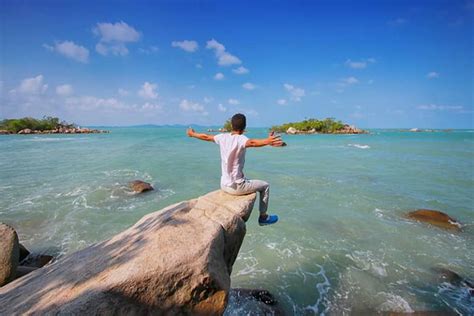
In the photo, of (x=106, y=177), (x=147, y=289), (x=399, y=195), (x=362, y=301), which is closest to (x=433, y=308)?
(x=362, y=301)

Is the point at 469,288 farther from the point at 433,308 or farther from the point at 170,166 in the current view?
the point at 170,166

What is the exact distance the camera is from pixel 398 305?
Result: 6074 millimetres

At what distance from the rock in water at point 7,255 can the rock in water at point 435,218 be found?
14.4 metres

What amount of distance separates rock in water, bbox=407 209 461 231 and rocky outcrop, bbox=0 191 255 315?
426 inches

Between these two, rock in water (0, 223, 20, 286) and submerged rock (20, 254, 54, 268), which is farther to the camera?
submerged rock (20, 254, 54, 268)

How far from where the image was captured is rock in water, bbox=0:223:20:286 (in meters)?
5.34

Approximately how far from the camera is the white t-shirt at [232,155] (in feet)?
16.2

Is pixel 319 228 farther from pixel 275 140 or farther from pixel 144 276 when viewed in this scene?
pixel 144 276

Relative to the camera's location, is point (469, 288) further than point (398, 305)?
Yes

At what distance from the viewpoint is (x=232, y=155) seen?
5012 mm

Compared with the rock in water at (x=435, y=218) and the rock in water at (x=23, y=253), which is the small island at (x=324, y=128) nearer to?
the rock in water at (x=435, y=218)

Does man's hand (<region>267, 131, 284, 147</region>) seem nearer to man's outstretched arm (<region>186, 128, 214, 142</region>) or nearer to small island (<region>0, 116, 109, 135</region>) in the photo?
man's outstretched arm (<region>186, 128, 214, 142</region>)

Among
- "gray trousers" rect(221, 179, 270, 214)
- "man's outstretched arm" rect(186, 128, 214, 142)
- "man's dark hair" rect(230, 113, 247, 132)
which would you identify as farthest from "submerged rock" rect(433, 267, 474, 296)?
"man's outstretched arm" rect(186, 128, 214, 142)

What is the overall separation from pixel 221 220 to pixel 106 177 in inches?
→ 688
